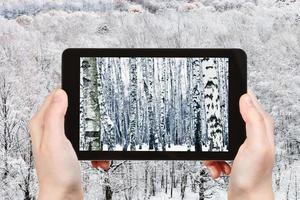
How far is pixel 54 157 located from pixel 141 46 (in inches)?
19.0

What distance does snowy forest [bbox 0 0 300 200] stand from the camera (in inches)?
38.6

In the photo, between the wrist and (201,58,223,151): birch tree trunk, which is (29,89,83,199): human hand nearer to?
the wrist

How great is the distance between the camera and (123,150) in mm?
648

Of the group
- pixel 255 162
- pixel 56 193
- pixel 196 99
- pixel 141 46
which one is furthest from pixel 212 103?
pixel 141 46

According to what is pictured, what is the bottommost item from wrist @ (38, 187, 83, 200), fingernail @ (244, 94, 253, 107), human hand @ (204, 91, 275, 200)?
wrist @ (38, 187, 83, 200)

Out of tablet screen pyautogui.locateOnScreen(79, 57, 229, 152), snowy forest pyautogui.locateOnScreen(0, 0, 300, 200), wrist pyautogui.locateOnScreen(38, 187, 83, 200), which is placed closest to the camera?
wrist pyautogui.locateOnScreen(38, 187, 83, 200)

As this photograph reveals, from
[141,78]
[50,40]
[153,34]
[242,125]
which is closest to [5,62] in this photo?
[50,40]

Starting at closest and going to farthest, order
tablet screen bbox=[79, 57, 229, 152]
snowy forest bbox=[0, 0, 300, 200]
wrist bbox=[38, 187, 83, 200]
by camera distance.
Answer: wrist bbox=[38, 187, 83, 200], tablet screen bbox=[79, 57, 229, 152], snowy forest bbox=[0, 0, 300, 200]

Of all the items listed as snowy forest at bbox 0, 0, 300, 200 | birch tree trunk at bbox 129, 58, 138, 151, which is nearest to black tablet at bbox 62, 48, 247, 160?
birch tree trunk at bbox 129, 58, 138, 151

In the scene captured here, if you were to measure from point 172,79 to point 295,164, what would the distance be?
44cm

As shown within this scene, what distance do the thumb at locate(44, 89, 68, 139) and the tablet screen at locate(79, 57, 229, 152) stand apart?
0.21ft

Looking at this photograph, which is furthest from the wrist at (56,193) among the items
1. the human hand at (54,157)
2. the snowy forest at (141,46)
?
the snowy forest at (141,46)

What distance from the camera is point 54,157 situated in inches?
21.3

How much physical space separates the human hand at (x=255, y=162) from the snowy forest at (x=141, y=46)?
42 centimetres
